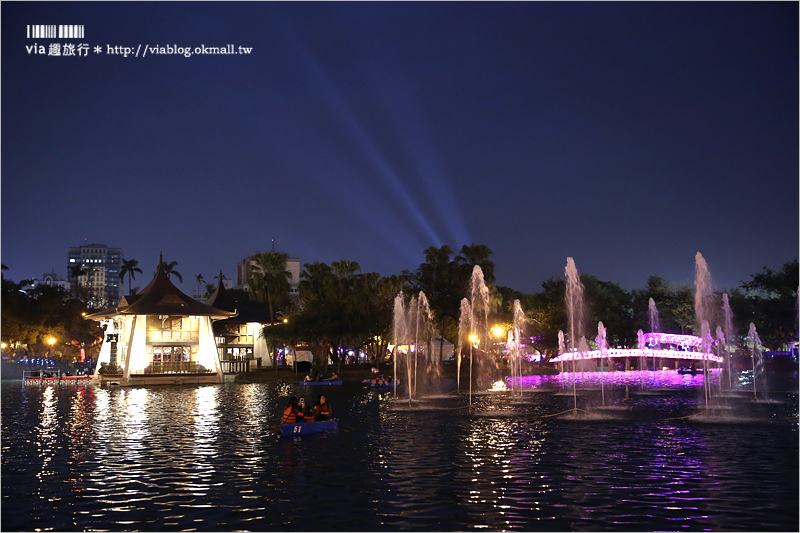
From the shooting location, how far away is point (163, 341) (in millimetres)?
66688

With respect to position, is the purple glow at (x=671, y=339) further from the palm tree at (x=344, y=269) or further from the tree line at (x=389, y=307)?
the palm tree at (x=344, y=269)

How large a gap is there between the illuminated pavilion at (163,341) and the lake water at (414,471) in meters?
30.3

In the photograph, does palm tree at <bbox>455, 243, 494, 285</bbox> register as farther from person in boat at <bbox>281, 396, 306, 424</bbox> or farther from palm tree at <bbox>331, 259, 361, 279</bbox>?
person in boat at <bbox>281, 396, 306, 424</bbox>

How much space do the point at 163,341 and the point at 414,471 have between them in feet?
178

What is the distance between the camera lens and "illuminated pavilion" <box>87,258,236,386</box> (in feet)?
209

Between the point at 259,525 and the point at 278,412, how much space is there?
22.8 m

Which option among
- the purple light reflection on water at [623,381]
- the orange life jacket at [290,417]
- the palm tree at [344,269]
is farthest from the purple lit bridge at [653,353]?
the orange life jacket at [290,417]

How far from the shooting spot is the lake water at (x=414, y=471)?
44.9 ft

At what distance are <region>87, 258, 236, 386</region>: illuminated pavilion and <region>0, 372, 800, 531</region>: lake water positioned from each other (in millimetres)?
30327

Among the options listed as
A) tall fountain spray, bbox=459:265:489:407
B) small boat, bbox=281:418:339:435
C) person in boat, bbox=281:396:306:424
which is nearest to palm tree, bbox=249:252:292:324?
tall fountain spray, bbox=459:265:489:407

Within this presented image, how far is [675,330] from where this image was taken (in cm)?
10469

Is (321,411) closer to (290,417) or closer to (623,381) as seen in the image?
(290,417)

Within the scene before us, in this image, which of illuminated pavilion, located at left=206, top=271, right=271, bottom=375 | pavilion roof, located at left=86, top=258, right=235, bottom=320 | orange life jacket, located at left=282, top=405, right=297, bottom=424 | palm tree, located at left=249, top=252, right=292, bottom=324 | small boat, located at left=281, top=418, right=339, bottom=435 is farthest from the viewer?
→ illuminated pavilion, located at left=206, top=271, right=271, bottom=375

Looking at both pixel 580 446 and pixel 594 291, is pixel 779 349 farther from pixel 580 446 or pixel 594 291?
pixel 580 446
